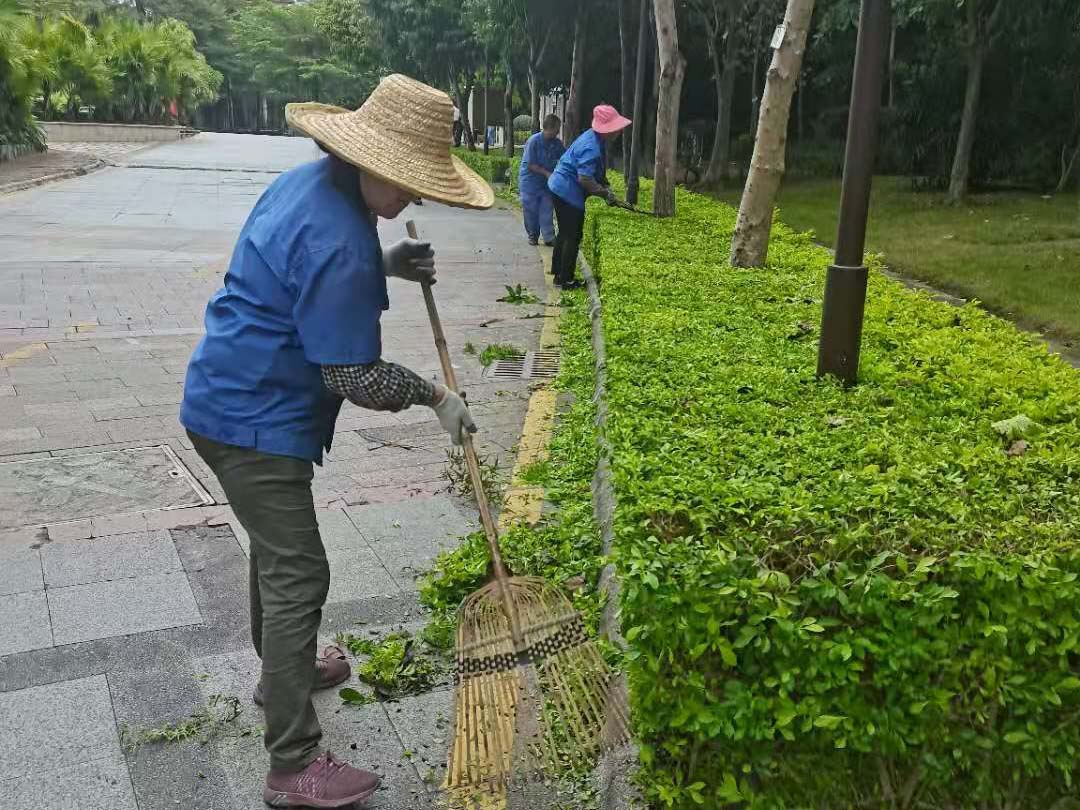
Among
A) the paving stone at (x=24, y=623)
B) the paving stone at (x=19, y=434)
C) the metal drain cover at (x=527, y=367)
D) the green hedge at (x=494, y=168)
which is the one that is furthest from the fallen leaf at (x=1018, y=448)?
the green hedge at (x=494, y=168)

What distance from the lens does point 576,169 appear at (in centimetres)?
1018

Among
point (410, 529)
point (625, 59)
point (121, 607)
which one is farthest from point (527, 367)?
point (625, 59)

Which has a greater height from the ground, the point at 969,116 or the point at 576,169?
the point at 969,116

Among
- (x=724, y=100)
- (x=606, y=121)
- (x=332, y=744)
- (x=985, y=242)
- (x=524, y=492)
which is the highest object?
(x=724, y=100)

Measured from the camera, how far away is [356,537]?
14.6ft

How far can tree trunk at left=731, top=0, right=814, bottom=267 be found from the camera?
25.2 feet

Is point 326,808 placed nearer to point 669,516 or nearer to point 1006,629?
point 669,516

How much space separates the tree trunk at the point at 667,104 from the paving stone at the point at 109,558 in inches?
371

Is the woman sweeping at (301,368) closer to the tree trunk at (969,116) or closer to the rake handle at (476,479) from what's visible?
the rake handle at (476,479)

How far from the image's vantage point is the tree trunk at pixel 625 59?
20.0 meters

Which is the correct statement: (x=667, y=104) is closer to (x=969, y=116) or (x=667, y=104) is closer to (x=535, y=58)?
(x=969, y=116)

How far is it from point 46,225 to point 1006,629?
15162 mm

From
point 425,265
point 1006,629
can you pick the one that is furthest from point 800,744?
point 425,265

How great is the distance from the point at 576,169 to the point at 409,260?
7201mm
